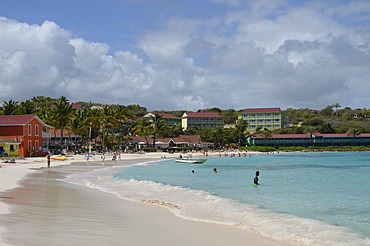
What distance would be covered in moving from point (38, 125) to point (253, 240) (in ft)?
174

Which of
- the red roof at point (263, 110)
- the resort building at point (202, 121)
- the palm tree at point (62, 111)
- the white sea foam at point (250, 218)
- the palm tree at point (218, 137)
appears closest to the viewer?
the white sea foam at point (250, 218)

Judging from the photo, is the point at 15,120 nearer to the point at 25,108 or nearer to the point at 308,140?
the point at 25,108

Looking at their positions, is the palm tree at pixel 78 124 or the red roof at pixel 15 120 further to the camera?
the palm tree at pixel 78 124

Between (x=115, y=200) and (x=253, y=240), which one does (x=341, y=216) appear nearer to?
(x=253, y=240)

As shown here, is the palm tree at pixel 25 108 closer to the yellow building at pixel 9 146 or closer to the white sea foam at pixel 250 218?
the yellow building at pixel 9 146

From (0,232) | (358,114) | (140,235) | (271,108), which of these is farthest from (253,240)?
(358,114)

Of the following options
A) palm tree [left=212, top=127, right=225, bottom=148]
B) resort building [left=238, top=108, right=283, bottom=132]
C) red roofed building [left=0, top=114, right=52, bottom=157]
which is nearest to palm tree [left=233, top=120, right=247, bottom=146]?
palm tree [left=212, top=127, right=225, bottom=148]

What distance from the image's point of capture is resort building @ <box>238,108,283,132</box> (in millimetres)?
154375

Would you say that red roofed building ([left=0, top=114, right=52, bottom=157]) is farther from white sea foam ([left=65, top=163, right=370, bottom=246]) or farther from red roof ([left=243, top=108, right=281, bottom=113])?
red roof ([left=243, top=108, right=281, bottom=113])

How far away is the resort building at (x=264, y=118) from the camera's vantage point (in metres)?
154

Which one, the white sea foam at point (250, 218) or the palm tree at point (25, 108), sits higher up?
the palm tree at point (25, 108)

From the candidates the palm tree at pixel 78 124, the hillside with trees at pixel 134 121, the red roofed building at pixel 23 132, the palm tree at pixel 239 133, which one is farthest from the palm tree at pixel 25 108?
the palm tree at pixel 239 133

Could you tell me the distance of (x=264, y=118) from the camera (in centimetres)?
15538

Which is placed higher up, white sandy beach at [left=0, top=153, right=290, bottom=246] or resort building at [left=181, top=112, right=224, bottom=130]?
resort building at [left=181, top=112, right=224, bottom=130]
